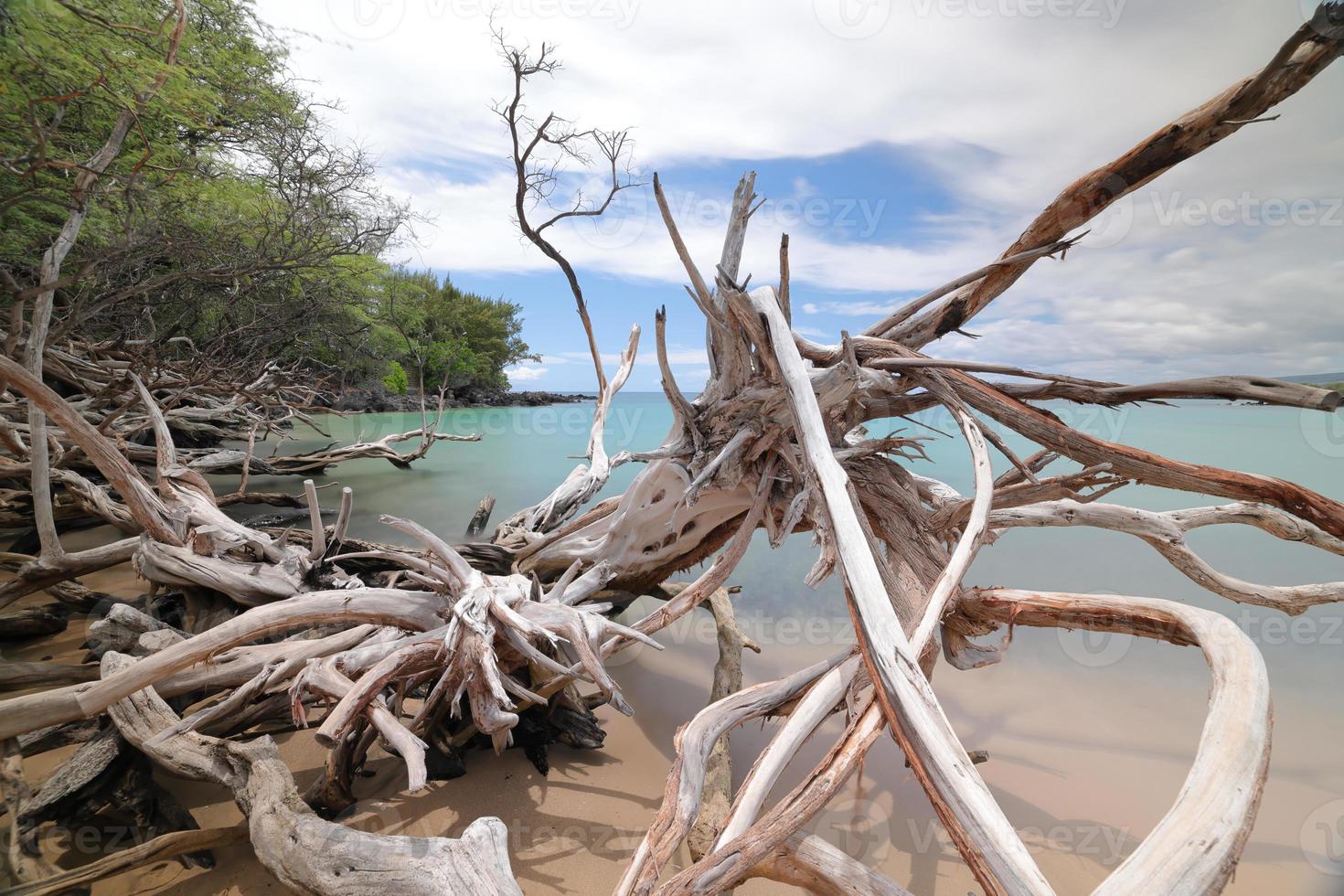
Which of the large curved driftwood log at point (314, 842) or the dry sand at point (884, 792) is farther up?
the large curved driftwood log at point (314, 842)

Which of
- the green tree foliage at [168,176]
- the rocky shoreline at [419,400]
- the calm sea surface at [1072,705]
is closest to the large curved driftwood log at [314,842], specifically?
the calm sea surface at [1072,705]

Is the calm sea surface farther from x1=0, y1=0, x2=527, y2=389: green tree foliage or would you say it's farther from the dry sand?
x1=0, y1=0, x2=527, y2=389: green tree foliage

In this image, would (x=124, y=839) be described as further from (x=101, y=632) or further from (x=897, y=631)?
(x=897, y=631)

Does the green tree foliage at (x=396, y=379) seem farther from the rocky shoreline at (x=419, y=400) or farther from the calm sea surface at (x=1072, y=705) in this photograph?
the calm sea surface at (x=1072, y=705)

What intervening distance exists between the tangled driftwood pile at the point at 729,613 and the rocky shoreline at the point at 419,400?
22.9ft

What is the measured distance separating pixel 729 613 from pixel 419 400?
2221 centimetres

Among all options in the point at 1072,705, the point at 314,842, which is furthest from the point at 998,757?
the point at 314,842

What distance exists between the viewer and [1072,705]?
12.6ft

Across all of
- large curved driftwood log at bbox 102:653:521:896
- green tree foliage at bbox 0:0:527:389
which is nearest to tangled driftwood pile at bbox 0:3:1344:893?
large curved driftwood log at bbox 102:653:521:896

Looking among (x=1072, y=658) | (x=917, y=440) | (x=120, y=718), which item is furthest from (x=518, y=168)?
(x=1072, y=658)

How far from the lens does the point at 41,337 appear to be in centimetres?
304

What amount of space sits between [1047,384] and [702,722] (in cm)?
135

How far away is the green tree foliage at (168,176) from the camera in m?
3.02

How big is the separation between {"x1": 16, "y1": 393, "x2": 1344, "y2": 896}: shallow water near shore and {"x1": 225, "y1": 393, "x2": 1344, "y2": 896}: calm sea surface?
1 centimetres
